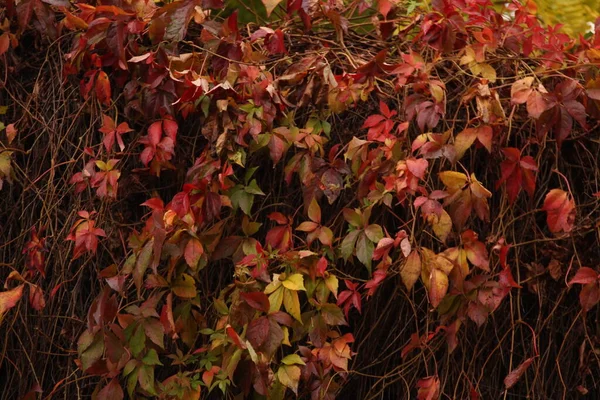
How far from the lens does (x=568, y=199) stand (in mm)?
2172

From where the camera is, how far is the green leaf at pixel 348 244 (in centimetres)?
210

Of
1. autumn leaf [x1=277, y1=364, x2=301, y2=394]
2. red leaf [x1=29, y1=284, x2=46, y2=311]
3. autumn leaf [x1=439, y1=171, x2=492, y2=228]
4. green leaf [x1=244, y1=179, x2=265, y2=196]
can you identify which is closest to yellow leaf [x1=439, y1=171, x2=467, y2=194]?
autumn leaf [x1=439, y1=171, x2=492, y2=228]

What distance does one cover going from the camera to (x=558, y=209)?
6.89 feet

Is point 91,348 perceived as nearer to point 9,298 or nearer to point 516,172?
point 9,298

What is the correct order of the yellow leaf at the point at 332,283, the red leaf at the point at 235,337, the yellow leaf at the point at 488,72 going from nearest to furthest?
the red leaf at the point at 235,337
the yellow leaf at the point at 332,283
the yellow leaf at the point at 488,72

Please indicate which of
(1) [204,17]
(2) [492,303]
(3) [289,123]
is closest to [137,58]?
(1) [204,17]

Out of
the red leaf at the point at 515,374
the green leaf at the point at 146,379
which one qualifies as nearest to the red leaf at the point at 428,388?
the red leaf at the point at 515,374

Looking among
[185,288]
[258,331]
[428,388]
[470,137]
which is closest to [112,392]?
[185,288]

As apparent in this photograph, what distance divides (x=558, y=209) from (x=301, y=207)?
62 cm

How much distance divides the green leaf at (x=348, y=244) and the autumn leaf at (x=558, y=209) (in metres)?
0.46

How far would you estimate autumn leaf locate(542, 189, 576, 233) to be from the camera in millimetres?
2094

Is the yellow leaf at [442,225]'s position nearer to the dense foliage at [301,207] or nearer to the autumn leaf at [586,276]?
the dense foliage at [301,207]

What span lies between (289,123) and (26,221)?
0.81 meters

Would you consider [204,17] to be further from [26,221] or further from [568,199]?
[568,199]
